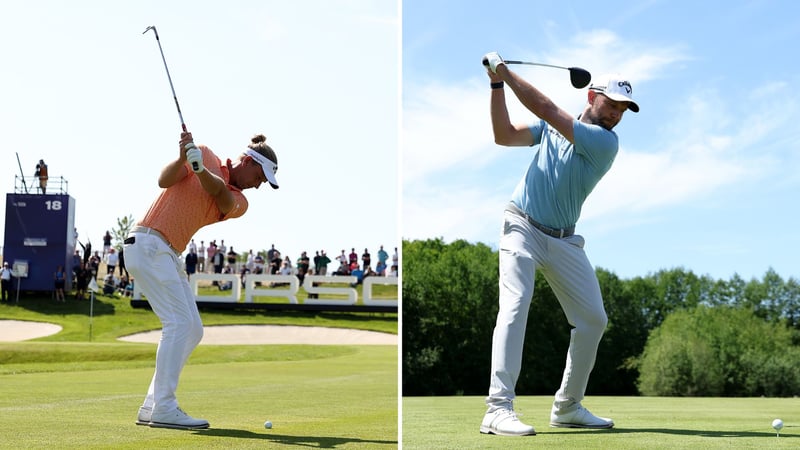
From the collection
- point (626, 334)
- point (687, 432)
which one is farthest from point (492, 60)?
point (626, 334)

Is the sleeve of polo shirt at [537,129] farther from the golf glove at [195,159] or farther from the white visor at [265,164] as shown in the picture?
the golf glove at [195,159]

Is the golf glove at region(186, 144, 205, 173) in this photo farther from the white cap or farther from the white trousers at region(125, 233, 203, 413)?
the white cap

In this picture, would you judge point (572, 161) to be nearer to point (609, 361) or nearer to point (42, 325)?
point (42, 325)

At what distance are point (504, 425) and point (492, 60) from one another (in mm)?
2115

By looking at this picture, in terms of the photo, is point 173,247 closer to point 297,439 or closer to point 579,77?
point 297,439

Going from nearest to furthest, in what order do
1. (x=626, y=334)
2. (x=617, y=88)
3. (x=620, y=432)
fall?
(x=620, y=432) < (x=617, y=88) < (x=626, y=334)

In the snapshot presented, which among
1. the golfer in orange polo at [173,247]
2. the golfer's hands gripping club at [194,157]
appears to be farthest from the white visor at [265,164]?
the golfer's hands gripping club at [194,157]

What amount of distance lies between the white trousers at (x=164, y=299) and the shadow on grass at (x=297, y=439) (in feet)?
1.95

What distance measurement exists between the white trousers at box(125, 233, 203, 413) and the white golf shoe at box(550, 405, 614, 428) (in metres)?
2.57

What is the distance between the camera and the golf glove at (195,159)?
6.18 meters

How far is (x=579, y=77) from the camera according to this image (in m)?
6.23

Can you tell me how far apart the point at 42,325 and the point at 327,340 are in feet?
37.2

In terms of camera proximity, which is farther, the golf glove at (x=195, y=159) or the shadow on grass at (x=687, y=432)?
the golf glove at (x=195, y=159)

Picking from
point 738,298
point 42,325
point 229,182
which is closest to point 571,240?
point 229,182
